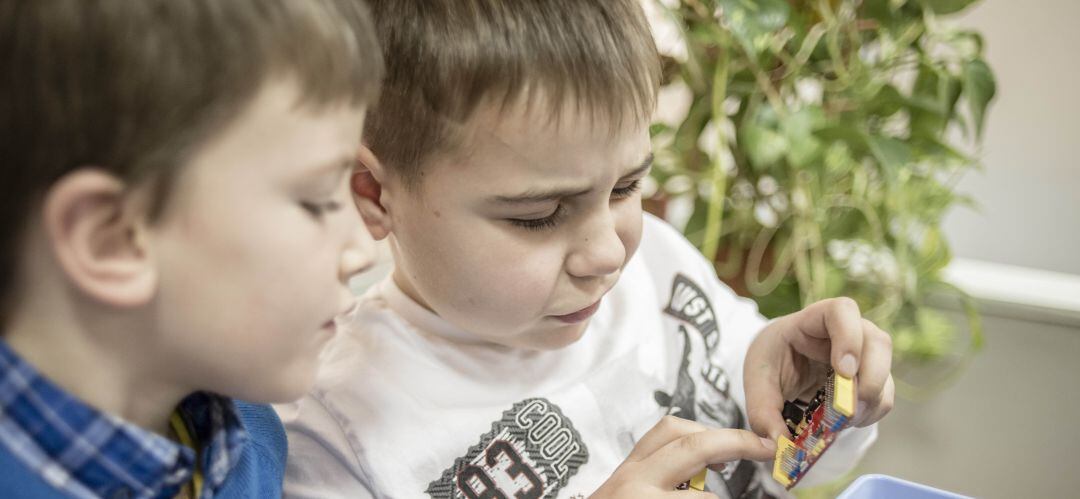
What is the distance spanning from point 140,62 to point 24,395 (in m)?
0.19

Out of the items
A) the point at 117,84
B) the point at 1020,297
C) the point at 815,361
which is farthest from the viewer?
the point at 1020,297

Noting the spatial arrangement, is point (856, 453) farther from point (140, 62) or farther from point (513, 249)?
point (140, 62)

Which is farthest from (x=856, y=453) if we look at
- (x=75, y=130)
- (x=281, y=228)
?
(x=75, y=130)

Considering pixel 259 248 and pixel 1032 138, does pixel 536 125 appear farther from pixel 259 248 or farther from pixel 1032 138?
pixel 1032 138

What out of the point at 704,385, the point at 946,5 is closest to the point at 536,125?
the point at 704,385

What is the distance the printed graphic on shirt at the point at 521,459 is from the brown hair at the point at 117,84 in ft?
1.36

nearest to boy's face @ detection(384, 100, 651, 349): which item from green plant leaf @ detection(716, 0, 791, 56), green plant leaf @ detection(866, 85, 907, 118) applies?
green plant leaf @ detection(716, 0, 791, 56)

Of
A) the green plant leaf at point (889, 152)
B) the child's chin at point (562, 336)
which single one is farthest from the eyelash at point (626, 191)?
the green plant leaf at point (889, 152)

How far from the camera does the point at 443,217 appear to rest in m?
0.74

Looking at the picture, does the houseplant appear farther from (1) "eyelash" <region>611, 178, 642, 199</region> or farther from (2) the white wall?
(1) "eyelash" <region>611, 178, 642, 199</region>

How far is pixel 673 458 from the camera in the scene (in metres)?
0.70

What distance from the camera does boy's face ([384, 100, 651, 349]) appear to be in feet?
2.30

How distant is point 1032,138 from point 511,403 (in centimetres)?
128

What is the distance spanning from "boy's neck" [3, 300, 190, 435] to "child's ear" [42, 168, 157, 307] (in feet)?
0.12
